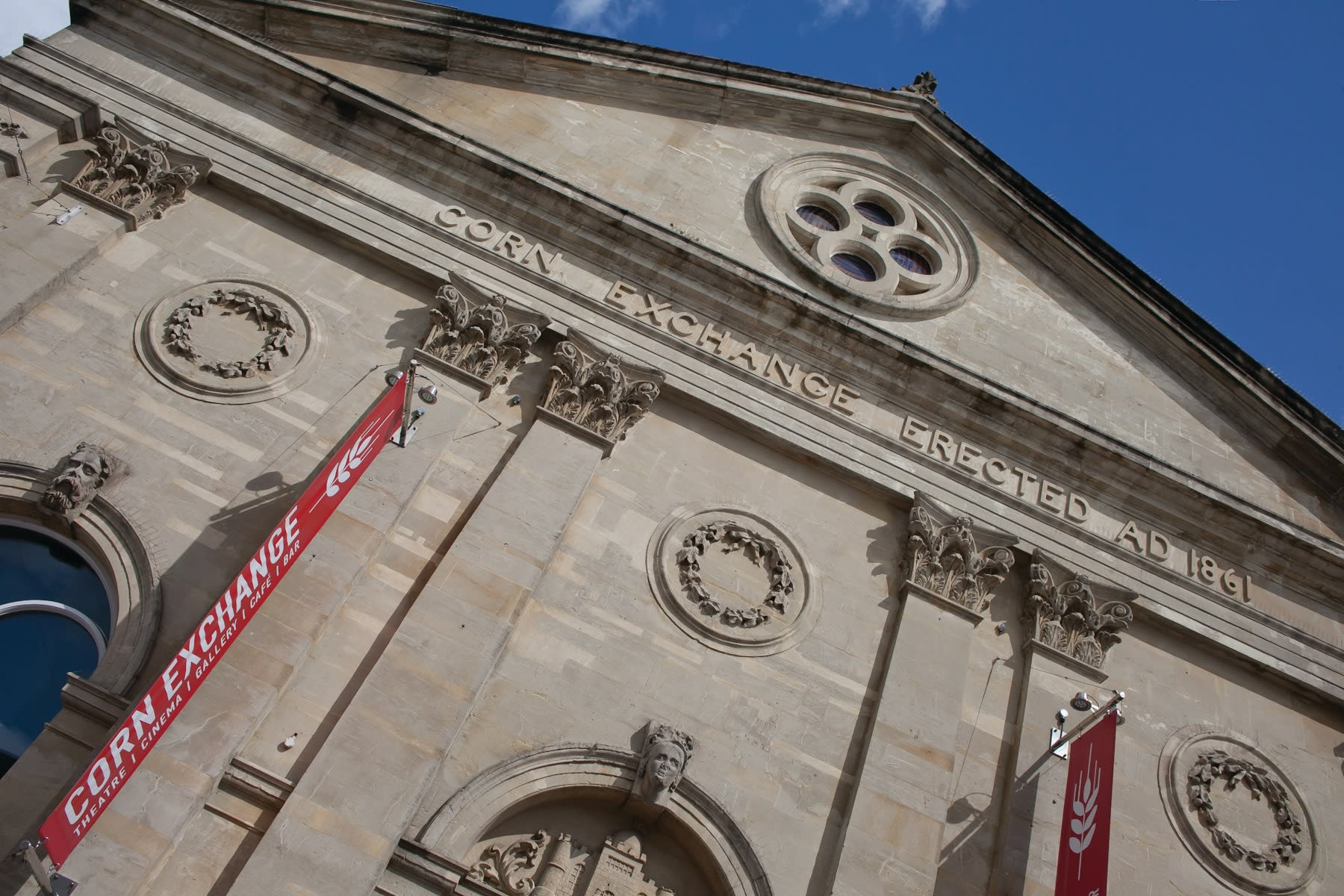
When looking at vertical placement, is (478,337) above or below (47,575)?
above

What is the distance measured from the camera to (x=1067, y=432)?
14523mm

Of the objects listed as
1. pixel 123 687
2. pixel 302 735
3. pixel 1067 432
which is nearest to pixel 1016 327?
pixel 1067 432

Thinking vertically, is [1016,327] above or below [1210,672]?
above

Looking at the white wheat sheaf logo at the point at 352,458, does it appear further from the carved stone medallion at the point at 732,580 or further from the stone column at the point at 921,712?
the stone column at the point at 921,712

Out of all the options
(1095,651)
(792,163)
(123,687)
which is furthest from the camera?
(792,163)

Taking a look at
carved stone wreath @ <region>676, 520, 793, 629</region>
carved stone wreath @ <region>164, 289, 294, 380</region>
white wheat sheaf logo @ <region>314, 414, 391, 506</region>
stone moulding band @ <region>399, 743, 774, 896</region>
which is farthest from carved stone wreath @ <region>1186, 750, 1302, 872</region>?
carved stone wreath @ <region>164, 289, 294, 380</region>

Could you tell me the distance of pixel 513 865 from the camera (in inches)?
410

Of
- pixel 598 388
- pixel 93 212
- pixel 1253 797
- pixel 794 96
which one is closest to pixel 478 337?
pixel 598 388

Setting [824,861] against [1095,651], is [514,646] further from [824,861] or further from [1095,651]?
[1095,651]

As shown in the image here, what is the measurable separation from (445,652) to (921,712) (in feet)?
17.7

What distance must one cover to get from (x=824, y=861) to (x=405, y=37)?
13.1 metres

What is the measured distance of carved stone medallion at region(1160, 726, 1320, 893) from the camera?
1202 cm

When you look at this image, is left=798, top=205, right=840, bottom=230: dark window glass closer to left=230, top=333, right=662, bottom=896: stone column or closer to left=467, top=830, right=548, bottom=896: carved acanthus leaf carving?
left=230, top=333, right=662, bottom=896: stone column

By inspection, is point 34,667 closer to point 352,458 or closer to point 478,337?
point 352,458
